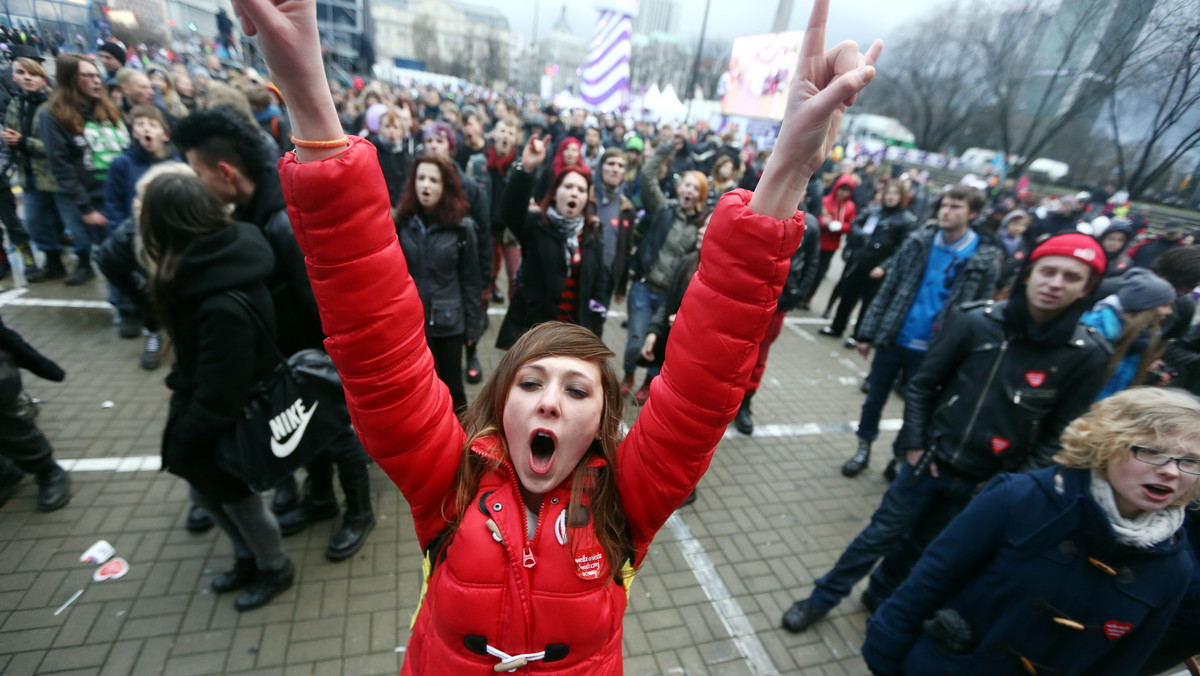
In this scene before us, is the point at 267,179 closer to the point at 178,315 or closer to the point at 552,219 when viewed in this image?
the point at 178,315

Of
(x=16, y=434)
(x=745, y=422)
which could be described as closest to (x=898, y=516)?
(x=745, y=422)

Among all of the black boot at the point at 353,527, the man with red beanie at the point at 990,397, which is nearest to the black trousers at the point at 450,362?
the black boot at the point at 353,527

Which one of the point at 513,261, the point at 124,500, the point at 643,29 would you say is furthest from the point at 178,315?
the point at 643,29

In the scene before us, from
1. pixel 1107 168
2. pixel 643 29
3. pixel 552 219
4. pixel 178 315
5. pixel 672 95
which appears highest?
pixel 643 29

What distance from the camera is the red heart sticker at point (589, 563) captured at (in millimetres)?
1299

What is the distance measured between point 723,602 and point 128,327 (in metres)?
5.94

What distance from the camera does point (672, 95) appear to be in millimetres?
26062

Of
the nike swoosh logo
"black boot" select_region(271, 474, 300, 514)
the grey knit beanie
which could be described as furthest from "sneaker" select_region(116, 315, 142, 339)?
the grey knit beanie

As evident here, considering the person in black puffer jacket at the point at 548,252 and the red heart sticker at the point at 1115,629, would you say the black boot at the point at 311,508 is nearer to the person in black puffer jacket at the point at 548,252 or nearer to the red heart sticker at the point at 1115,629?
the person in black puffer jacket at the point at 548,252

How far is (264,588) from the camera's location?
2.82 meters

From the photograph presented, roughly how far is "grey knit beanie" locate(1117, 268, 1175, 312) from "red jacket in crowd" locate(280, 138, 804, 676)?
13.8ft

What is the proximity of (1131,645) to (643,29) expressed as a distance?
149 metres

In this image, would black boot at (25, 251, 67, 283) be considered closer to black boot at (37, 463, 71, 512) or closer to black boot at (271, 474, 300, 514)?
black boot at (37, 463, 71, 512)

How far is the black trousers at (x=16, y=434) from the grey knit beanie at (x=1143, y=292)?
703cm
